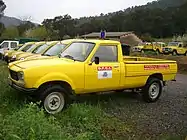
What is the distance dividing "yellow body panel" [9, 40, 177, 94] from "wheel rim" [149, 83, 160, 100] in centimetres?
41

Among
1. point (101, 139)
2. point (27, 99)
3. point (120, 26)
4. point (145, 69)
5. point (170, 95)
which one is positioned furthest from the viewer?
point (120, 26)

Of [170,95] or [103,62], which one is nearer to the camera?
[103,62]

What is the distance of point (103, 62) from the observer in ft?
27.5

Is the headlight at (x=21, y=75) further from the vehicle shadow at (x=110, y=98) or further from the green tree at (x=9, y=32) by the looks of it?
the green tree at (x=9, y=32)

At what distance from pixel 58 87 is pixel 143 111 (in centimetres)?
255

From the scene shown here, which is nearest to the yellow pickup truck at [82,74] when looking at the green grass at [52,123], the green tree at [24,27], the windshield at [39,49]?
the green grass at [52,123]

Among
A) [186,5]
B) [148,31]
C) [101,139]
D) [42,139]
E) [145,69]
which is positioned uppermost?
[186,5]

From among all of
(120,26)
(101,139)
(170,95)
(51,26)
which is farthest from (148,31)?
(101,139)

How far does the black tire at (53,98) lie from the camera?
7.25 m

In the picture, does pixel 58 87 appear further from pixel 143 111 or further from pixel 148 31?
pixel 148 31

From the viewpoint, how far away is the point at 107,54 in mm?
8602

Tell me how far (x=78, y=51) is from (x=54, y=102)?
5.55 feet

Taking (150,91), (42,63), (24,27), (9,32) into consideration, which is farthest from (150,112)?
(24,27)

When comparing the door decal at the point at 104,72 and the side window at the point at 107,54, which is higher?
the side window at the point at 107,54
